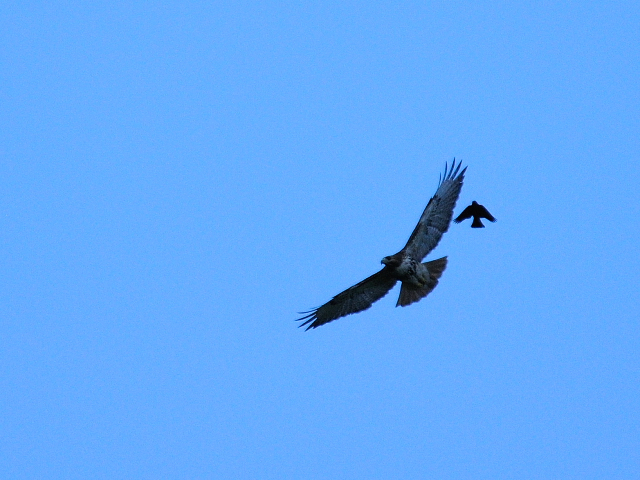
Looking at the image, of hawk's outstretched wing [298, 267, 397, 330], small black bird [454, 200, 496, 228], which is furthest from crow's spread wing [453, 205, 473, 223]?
hawk's outstretched wing [298, 267, 397, 330]

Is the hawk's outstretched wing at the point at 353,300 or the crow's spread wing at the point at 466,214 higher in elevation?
the crow's spread wing at the point at 466,214

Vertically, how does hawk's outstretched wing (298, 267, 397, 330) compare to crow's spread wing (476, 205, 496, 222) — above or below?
below

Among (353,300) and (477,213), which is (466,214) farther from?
(353,300)

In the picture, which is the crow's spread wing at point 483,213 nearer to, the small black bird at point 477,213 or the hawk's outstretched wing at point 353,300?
the small black bird at point 477,213

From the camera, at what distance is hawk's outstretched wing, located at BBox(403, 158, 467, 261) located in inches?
663

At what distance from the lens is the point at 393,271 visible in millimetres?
16688

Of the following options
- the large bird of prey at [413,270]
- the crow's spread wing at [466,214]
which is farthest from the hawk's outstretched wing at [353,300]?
the crow's spread wing at [466,214]

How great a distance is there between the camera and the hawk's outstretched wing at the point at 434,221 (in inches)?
663

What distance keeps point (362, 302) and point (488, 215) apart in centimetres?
278

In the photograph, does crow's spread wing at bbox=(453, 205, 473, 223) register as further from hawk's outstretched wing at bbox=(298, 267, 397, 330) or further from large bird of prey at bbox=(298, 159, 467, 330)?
hawk's outstretched wing at bbox=(298, 267, 397, 330)

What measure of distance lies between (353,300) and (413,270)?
1.45 meters

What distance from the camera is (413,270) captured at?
16.5 metres

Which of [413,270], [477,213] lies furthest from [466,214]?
[413,270]

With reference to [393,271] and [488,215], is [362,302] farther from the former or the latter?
[488,215]
